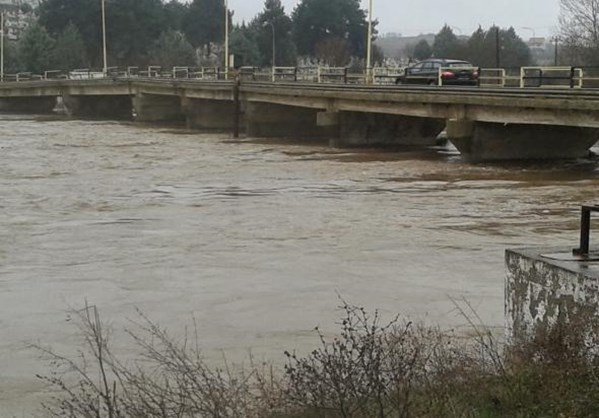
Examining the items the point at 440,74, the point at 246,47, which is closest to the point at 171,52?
the point at 246,47

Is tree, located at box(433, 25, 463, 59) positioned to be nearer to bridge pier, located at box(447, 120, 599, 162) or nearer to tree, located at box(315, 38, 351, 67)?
tree, located at box(315, 38, 351, 67)

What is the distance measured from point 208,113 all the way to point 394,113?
25.3 m

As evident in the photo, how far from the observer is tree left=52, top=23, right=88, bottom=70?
11525 cm

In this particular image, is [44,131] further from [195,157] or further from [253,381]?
[253,381]

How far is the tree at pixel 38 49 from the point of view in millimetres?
113750

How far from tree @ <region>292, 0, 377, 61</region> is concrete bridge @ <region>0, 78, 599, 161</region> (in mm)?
59838

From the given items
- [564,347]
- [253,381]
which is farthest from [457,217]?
[564,347]

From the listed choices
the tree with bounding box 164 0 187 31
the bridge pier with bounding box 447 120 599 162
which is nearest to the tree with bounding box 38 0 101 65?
the tree with bounding box 164 0 187 31

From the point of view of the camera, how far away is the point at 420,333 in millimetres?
8484

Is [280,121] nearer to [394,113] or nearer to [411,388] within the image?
[394,113]

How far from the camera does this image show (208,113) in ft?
194

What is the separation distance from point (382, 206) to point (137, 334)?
1190 cm

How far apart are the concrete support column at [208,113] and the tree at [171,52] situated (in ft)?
197

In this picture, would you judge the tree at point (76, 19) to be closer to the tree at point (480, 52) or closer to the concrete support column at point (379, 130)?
the tree at point (480, 52)
